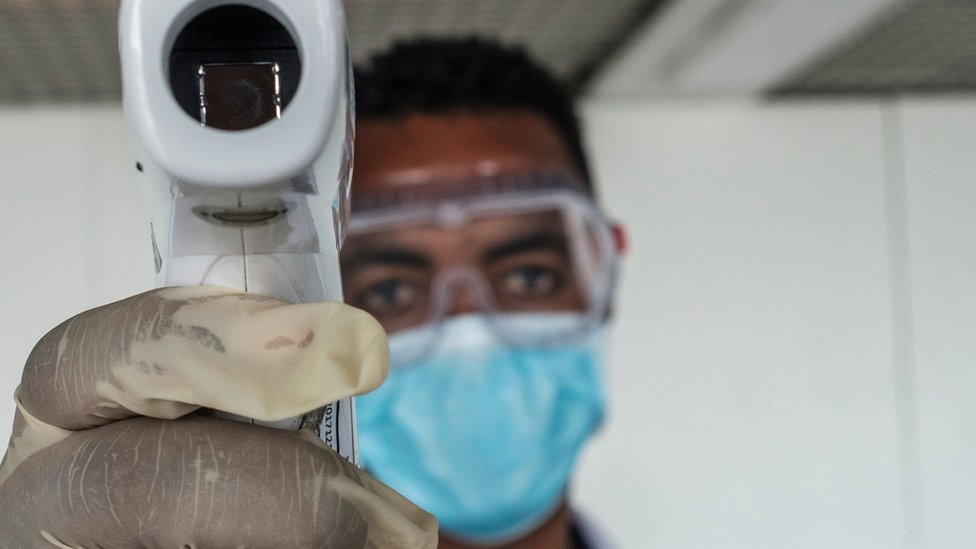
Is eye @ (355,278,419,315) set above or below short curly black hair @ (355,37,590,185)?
below

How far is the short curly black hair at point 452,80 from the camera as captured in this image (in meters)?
1.43

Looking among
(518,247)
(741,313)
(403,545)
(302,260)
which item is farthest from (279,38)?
(741,313)

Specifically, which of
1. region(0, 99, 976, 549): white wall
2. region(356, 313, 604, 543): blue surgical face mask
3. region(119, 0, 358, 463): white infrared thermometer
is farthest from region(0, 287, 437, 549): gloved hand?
region(0, 99, 976, 549): white wall

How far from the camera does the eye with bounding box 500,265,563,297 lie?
1.54 metres

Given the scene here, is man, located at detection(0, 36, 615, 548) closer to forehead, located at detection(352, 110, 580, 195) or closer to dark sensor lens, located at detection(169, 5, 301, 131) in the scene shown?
forehead, located at detection(352, 110, 580, 195)

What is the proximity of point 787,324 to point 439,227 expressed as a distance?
0.65 m

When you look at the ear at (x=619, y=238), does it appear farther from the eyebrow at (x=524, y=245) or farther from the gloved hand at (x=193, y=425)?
the gloved hand at (x=193, y=425)

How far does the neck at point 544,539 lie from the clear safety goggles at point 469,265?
0.28 metres

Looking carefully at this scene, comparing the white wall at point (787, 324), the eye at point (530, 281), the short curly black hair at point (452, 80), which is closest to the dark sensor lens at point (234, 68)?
the short curly black hair at point (452, 80)

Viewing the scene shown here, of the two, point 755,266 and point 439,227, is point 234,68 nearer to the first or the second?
point 439,227

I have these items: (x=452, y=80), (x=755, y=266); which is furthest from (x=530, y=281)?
(x=755, y=266)

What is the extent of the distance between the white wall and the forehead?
22cm

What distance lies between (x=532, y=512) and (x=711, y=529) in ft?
1.19

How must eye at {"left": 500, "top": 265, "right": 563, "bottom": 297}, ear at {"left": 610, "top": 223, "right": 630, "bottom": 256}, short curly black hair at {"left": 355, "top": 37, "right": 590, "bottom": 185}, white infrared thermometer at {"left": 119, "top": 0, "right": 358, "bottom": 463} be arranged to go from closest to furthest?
white infrared thermometer at {"left": 119, "top": 0, "right": 358, "bottom": 463} < short curly black hair at {"left": 355, "top": 37, "right": 590, "bottom": 185} < eye at {"left": 500, "top": 265, "right": 563, "bottom": 297} < ear at {"left": 610, "top": 223, "right": 630, "bottom": 256}
